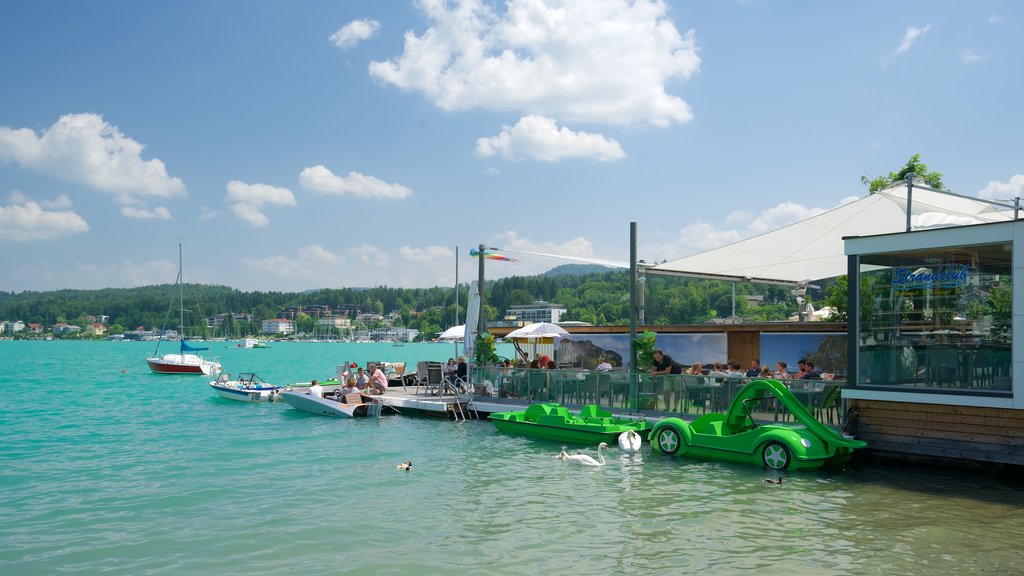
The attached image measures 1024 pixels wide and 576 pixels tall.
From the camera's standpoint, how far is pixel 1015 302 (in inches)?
527

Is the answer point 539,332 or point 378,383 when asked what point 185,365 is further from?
point 539,332

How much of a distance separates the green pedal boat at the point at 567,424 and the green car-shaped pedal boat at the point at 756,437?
1.10 meters

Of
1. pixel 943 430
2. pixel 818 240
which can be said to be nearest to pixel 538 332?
pixel 818 240

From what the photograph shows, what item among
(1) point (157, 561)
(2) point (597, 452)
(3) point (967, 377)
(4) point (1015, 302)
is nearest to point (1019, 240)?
(4) point (1015, 302)

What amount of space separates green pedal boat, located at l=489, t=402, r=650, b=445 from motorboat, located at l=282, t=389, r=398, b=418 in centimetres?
638

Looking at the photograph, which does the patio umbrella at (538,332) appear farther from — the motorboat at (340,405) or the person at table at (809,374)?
the person at table at (809,374)

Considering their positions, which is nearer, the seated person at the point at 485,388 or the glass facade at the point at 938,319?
the glass facade at the point at 938,319

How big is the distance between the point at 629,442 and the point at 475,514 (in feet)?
20.1

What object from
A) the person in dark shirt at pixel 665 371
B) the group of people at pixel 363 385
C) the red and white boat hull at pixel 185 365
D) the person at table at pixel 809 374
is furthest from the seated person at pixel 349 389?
the red and white boat hull at pixel 185 365

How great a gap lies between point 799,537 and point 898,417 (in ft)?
18.4

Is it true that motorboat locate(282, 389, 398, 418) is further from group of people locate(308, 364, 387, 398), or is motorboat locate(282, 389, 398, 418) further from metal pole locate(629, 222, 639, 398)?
metal pole locate(629, 222, 639, 398)

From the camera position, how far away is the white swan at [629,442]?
1759 centimetres

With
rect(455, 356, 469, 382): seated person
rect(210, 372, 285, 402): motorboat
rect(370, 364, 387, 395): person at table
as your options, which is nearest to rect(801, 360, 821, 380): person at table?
rect(455, 356, 469, 382): seated person

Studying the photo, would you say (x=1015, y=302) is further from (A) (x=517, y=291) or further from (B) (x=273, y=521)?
(A) (x=517, y=291)
